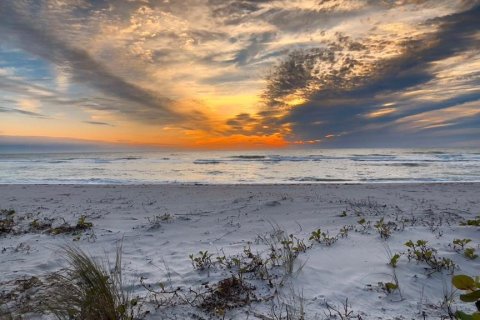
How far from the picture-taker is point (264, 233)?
6262 millimetres

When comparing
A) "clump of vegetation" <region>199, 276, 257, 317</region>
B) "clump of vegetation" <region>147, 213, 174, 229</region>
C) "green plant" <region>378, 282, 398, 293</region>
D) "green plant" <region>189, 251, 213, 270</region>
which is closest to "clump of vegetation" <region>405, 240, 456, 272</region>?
"green plant" <region>378, 282, 398, 293</region>

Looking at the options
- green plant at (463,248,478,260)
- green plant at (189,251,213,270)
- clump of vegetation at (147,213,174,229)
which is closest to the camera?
green plant at (463,248,478,260)

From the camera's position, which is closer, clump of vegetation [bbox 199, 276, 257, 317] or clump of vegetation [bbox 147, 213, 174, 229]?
clump of vegetation [bbox 199, 276, 257, 317]

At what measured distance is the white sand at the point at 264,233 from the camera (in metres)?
3.30

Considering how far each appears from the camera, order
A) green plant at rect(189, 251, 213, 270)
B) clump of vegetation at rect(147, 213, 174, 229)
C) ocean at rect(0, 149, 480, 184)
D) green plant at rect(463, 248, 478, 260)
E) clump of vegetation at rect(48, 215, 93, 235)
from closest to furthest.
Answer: green plant at rect(463, 248, 478, 260) → green plant at rect(189, 251, 213, 270) → clump of vegetation at rect(48, 215, 93, 235) → clump of vegetation at rect(147, 213, 174, 229) → ocean at rect(0, 149, 480, 184)

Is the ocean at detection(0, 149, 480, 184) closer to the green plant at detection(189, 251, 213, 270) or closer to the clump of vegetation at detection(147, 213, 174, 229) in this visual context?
the clump of vegetation at detection(147, 213, 174, 229)

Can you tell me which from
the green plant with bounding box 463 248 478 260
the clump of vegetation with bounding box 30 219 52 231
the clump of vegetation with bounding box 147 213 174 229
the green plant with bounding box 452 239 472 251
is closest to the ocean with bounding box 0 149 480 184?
the clump of vegetation with bounding box 147 213 174 229

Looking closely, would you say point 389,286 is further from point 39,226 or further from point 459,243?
point 39,226

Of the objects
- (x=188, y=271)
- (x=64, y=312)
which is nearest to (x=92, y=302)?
(x=64, y=312)

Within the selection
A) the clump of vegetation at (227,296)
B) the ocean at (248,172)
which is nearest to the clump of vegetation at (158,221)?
the clump of vegetation at (227,296)

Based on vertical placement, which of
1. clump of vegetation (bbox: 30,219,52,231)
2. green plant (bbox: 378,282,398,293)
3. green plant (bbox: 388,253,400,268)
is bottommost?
clump of vegetation (bbox: 30,219,52,231)

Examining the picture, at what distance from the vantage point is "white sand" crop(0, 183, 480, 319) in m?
3.30

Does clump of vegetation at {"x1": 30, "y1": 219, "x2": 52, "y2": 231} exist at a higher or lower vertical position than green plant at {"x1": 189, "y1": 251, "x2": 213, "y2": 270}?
lower

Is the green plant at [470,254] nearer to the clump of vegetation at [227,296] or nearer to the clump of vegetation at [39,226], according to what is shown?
the clump of vegetation at [227,296]
